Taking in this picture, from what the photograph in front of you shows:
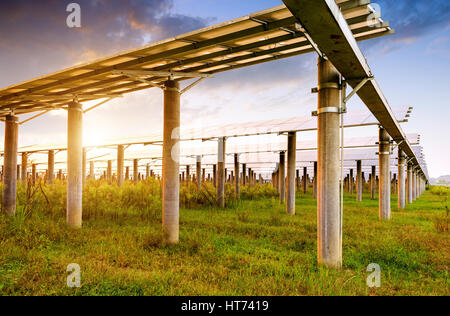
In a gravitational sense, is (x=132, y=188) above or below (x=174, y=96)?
below

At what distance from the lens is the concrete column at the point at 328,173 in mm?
6723

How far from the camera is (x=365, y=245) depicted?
894 centimetres

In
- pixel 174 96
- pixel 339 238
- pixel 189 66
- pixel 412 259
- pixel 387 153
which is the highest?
pixel 189 66

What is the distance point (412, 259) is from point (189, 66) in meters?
7.29

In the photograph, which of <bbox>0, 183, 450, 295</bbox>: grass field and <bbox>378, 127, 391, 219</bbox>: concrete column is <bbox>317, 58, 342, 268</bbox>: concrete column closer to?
<bbox>0, 183, 450, 295</bbox>: grass field

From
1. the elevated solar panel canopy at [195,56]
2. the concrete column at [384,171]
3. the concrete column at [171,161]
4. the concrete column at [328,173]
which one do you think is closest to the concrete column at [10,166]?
the elevated solar panel canopy at [195,56]

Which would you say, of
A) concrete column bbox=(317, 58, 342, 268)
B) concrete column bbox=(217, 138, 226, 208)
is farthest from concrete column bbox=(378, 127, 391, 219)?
concrete column bbox=(317, 58, 342, 268)

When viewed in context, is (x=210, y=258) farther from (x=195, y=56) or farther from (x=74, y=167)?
(x=74, y=167)

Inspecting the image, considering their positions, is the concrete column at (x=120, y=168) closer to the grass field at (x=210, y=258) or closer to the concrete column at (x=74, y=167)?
the grass field at (x=210, y=258)

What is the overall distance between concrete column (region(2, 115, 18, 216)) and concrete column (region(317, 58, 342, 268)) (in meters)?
11.3

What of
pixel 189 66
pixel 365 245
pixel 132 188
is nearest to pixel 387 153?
pixel 365 245

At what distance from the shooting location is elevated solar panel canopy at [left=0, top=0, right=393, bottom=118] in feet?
19.9
